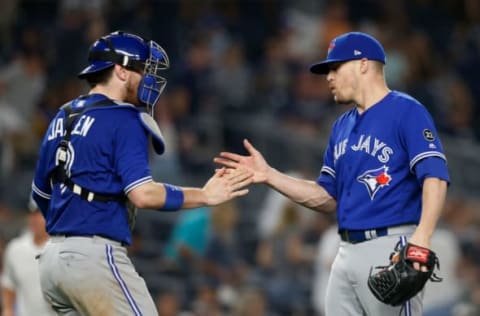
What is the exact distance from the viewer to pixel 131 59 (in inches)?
282

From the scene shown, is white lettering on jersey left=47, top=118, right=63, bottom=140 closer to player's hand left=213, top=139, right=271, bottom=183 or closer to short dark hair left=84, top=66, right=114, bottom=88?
short dark hair left=84, top=66, right=114, bottom=88

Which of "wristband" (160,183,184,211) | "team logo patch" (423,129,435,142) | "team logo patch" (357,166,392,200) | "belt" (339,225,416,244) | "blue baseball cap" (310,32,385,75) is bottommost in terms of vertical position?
"belt" (339,225,416,244)

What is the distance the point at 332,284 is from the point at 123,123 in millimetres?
1501

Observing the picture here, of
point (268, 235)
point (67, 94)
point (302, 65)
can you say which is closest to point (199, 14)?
point (302, 65)

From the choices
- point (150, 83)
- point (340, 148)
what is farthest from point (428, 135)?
point (150, 83)

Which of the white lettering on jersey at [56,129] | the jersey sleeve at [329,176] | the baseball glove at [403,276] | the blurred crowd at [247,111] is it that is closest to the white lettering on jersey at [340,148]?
the jersey sleeve at [329,176]

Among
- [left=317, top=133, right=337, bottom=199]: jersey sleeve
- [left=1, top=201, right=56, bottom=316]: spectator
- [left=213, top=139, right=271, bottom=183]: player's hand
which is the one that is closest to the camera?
[left=213, top=139, right=271, bottom=183]: player's hand

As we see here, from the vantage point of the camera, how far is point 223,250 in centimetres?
1297

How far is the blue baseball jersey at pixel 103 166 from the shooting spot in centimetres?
688

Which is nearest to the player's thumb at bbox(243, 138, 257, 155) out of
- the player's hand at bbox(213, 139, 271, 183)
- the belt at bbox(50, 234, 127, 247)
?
the player's hand at bbox(213, 139, 271, 183)

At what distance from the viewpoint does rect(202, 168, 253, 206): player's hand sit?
7.22 m

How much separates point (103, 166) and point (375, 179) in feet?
4.93

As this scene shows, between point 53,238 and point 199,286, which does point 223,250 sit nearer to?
point 199,286

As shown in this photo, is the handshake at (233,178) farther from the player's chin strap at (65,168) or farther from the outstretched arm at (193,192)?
the player's chin strap at (65,168)
